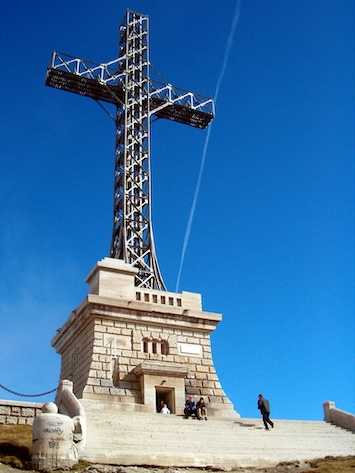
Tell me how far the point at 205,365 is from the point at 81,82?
16.8 meters

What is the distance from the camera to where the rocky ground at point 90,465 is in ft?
48.6

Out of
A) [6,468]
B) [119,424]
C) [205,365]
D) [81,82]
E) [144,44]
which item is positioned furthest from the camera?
[144,44]

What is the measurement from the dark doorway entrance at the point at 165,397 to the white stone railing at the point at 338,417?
20.3 ft

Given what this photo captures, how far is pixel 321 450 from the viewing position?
67.3ft

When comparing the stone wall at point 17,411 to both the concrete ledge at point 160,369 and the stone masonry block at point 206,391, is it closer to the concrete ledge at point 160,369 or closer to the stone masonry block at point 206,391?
the concrete ledge at point 160,369

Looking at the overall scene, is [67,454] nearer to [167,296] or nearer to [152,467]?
[152,467]

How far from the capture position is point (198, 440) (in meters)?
19.3

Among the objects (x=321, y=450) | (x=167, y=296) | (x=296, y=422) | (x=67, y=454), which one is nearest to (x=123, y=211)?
(x=167, y=296)

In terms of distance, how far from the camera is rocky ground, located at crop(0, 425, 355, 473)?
14812mm

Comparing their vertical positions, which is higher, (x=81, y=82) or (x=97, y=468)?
(x=81, y=82)

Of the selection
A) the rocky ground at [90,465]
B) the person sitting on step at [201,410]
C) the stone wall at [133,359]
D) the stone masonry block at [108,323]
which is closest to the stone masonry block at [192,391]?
the stone wall at [133,359]

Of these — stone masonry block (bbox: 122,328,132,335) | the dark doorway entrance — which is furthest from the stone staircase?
stone masonry block (bbox: 122,328,132,335)

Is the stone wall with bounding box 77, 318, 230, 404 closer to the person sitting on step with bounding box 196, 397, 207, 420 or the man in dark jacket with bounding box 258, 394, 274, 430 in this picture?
the person sitting on step with bounding box 196, 397, 207, 420

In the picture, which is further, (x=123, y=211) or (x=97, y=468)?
(x=123, y=211)
